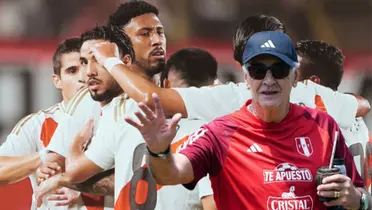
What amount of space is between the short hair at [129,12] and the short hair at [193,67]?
11.6 inches

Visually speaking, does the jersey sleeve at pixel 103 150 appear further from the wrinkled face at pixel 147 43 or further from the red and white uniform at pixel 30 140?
the wrinkled face at pixel 147 43

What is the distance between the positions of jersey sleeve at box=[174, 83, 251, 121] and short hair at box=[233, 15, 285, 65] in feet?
0.68

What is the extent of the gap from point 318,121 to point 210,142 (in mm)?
519

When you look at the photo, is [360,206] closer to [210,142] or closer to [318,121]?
[318,121]

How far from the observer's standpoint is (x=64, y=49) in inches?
207

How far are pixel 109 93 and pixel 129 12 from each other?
1.56 feet

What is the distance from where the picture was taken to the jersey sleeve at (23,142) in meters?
5.14

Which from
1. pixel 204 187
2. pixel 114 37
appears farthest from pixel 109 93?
pixel 204 187

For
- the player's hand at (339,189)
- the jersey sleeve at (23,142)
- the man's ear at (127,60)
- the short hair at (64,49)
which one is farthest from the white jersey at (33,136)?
the player's hand at (339,189)

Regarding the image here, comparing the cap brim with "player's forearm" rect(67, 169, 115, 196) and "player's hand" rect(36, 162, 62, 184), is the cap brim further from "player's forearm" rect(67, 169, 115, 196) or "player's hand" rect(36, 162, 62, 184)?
"player's hand" rect(36, 162, 62, 184)

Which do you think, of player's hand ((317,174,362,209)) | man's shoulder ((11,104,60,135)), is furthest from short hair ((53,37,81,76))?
player's hand ((317,174,362,209))

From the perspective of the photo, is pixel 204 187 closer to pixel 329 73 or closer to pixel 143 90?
pixel 143 90

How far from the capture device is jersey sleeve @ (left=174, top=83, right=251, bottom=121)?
4.77m

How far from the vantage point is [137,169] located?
485 cm
